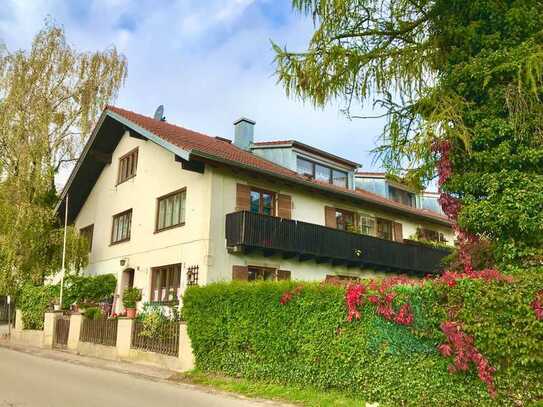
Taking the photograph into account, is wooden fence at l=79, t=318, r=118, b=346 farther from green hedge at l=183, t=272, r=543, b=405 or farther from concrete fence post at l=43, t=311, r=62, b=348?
green hedge at l=183, t=272, r=543, b=405

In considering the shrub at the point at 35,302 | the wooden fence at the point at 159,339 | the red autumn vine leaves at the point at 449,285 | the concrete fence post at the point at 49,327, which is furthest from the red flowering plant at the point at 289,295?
the shrub at the point at 35,302

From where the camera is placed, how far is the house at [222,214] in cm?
1723

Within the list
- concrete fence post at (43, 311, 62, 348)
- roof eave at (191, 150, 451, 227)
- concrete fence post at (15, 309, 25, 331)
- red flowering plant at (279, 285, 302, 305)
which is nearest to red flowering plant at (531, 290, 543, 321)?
red flowering plant at (279, 285, 302, 305)

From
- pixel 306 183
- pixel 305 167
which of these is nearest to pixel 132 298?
pixel 306 183

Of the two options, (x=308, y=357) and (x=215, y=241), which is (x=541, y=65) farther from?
(x=215, y=241)

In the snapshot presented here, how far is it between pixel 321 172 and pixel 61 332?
504 inches

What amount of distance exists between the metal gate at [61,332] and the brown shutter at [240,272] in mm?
6543

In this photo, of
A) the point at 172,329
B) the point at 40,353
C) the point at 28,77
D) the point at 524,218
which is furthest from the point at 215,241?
the point at 28,77

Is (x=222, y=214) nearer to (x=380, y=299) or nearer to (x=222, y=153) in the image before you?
(x=222, y=153)

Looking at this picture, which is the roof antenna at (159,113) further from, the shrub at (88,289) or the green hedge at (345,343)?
the green hedge at (345,343)

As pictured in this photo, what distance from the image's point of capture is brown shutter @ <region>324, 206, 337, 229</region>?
816 inches

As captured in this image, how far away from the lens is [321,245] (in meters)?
18.8

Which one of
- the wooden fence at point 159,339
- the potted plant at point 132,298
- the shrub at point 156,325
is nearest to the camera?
the wooden fence at point 159,339

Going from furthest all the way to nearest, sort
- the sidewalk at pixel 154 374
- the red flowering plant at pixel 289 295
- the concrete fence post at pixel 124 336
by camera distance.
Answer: the concrete fence post at pixel 124 336
the red flowering plant at pixel 289 295
the sidewalk at pixel 154 374
